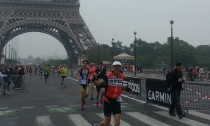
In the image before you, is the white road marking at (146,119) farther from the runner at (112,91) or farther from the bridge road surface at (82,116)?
the runner at (112,91)

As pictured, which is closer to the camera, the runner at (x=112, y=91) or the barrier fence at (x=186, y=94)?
the runner at (x=112, y=91)

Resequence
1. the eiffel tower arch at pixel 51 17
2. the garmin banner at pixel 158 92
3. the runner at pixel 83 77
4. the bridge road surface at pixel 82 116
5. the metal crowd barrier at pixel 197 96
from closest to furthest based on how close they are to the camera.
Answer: the bridge road surface at pixel 82 116
the garmin banner at pixel 158 92
the metal crowd barrier at pixel 197 96
the runner at pixel 83 77
the eiffel tower arch at pixel 51 17

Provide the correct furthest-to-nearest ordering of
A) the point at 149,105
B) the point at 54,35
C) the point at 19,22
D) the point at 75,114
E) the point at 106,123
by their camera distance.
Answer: the point at 54,35 < the point at 19,22 < the point at 149,105 < the point at 75,114 < the point at 106,123

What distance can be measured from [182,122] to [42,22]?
70991 mm

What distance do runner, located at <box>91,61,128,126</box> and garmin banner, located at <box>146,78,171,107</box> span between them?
5783mm

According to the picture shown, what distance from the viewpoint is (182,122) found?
430 inches

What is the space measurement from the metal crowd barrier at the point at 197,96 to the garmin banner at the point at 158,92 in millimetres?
731

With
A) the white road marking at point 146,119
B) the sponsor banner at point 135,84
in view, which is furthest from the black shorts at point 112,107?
the sponsor banner at point 135,84

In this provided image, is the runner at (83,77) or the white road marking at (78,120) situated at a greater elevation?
the runner at (83,77)

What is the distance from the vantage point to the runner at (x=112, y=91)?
795cm

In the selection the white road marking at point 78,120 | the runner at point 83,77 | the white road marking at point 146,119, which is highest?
the runner at point 83,77

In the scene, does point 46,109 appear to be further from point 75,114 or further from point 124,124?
point 124,124

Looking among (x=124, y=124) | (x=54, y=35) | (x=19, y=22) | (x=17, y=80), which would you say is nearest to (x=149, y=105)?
(x=124, y=124)

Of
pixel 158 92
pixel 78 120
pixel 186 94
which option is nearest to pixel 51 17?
pixel 186 94
